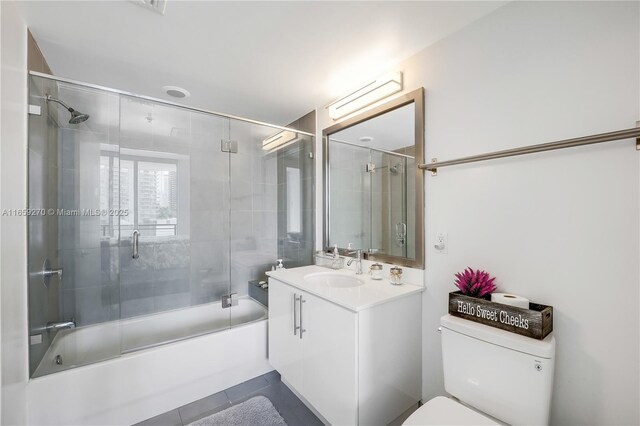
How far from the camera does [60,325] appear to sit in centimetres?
182

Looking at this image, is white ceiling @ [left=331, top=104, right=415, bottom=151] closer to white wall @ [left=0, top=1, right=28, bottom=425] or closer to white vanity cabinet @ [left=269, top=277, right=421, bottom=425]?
white vanity cabinet @ [left=269, top=277, right=421, bottom=425]

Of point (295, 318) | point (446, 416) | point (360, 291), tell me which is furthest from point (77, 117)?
point (446, 416)

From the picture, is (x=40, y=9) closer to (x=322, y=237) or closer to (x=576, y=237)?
(x=322, y=237)

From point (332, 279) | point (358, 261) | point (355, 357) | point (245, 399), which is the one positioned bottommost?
point (245, 399)

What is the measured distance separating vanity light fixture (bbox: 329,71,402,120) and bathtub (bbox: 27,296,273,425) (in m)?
1.81

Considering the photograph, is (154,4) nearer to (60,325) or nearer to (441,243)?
(441,243)

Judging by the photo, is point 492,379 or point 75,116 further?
point 75,116

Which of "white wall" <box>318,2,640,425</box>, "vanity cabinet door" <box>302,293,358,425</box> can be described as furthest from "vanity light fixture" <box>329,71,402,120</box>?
"vanity cabinet door" <box>302,293,358,425</box>

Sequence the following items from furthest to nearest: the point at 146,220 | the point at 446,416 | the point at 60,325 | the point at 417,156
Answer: the point at 146,220
the point at 60,325
the point at 417,156
the point at 446,416

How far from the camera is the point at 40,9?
1.33 metres

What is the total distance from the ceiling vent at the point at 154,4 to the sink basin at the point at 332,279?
1.73m

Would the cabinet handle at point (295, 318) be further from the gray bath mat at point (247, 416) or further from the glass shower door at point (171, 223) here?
the glass shower door at point (171, 223)

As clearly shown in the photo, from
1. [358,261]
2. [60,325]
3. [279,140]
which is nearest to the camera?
[60,325]

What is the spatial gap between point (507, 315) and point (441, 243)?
52 cm
